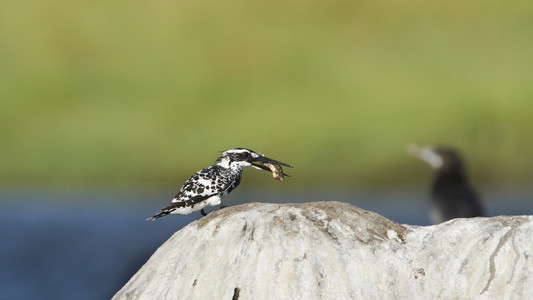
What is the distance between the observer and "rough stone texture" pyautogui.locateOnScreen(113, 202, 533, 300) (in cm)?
789

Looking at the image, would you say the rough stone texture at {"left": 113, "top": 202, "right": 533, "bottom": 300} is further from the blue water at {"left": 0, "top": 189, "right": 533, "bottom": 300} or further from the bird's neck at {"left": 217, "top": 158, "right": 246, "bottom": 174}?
the blue water at {"left": 0, "top": 189, "right": 533, "bottom": 300}

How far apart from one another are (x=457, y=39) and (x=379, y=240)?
2789 cm

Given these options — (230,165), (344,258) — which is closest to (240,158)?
(230,165)

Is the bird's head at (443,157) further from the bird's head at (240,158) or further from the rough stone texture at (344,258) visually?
the rough stone texture at (344,258)

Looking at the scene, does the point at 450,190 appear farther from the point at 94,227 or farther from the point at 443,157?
the point at 94,227

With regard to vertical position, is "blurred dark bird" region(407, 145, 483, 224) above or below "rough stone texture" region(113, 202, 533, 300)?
above

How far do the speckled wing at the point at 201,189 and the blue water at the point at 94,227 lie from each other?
13.2 metres

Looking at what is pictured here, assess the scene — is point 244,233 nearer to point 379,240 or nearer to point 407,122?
point 379,240

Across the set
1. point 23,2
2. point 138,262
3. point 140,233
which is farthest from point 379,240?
point 23,2

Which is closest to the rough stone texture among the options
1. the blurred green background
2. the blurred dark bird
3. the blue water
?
the blurred dark bird

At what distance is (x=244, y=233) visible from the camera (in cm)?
824

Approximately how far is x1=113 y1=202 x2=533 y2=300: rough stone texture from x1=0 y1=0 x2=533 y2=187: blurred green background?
61.1ft

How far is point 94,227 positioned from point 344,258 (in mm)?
21555

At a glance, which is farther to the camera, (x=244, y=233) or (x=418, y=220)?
(x=418, y=220)
